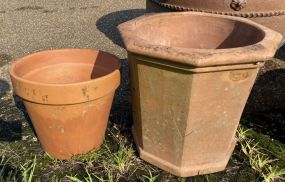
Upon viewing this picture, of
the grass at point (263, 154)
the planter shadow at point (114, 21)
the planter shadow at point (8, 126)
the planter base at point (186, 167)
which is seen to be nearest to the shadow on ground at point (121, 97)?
the planter shadow at point (114, 21)

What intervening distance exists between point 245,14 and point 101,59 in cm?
121

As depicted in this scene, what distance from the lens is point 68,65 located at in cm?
236

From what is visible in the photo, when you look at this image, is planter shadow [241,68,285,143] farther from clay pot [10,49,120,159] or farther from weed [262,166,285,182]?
clay pot [10,49,120,159]

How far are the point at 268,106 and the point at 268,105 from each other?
0.02 m

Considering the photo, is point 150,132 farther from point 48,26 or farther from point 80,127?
point 48,26

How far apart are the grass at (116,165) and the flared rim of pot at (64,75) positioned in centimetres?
40

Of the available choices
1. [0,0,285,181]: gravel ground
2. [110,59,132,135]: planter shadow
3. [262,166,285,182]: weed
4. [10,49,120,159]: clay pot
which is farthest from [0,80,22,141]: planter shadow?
[262,166,285,182]: weed

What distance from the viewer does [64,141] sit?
6.86 feet

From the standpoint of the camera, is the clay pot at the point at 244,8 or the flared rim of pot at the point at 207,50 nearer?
the flared rim of pot at the point at 207,50

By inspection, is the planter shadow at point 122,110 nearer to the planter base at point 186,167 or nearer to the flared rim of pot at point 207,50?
the planter base at point 186,167

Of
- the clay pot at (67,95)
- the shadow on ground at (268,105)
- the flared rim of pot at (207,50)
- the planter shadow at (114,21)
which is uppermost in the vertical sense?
the flared rim of pot at (207,50)

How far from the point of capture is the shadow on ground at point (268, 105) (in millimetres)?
2518

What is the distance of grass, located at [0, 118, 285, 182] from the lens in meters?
2.04

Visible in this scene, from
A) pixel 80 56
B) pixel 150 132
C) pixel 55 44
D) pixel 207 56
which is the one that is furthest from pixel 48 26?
pixel 207 56
